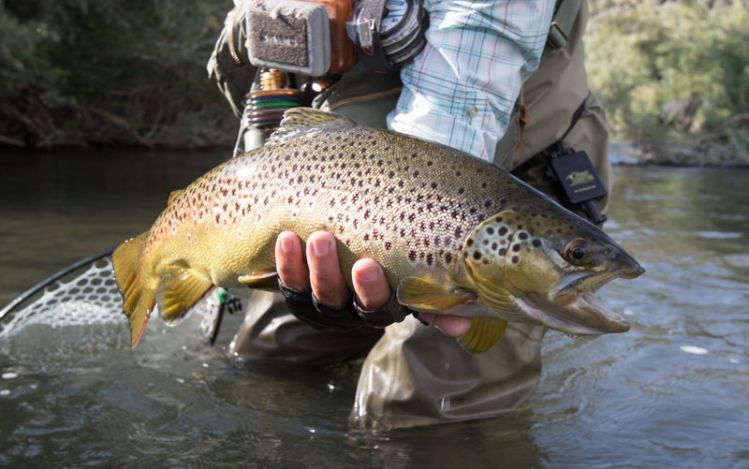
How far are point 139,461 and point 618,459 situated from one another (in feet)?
5.63

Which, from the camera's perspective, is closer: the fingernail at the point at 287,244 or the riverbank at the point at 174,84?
the fingernail at the point at 287,244

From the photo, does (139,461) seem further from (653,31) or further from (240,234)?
(653,31)

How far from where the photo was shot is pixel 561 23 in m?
2.91

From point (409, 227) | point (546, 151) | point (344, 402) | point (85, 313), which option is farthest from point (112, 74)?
point (409, 227)

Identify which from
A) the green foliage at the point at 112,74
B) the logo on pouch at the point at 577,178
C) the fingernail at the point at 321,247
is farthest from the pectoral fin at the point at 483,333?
the green foliage at the point at 112,74

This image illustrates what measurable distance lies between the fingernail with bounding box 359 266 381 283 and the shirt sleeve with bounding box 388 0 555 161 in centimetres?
45

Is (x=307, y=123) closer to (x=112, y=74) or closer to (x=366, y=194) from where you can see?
(x=366, y=194)

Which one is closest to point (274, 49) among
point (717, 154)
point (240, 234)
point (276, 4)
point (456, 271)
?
point (276, 4)

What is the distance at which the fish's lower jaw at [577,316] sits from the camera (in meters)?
1.91

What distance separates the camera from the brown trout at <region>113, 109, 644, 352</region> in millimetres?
1964

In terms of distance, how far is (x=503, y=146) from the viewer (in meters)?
2.90

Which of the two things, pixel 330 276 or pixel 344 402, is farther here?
→ pixel 344 402

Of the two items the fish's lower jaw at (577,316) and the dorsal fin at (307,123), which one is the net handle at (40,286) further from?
the fish's lower jaw at (577,316)

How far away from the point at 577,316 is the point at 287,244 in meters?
0.76
